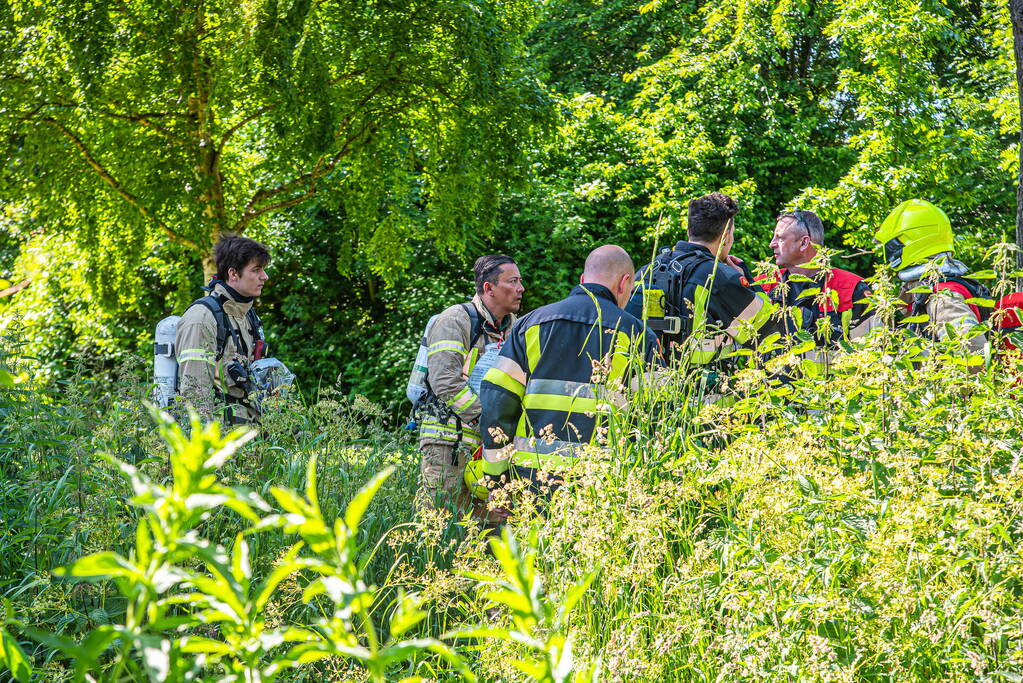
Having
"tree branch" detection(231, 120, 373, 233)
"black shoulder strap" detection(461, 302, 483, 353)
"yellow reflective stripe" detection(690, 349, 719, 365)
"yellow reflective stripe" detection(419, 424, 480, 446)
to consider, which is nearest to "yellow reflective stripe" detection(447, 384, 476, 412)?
"yellow reflective stripe" detection(419, 424, 480, 446)

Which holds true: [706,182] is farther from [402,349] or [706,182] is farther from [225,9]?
[225,9]

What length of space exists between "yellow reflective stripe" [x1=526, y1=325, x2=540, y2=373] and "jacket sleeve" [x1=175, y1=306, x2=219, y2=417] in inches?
72.1

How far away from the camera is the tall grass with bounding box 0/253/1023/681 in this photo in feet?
7.48

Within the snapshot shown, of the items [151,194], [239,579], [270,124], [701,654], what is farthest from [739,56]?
[239,579]

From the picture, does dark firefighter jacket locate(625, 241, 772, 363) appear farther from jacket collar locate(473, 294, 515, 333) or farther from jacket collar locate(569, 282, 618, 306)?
jacket collar locate(473, 294, 515, 333)

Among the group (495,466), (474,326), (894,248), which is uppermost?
(894,248)

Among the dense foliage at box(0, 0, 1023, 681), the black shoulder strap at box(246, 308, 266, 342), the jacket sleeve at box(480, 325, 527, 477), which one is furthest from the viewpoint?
the black shoulder strap at box(246, 308, 266, 342)

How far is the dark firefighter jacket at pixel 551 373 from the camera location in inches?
156

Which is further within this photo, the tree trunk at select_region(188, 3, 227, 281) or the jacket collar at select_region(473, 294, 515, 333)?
the tree trunk at select_region(188, 3, 227, 281)

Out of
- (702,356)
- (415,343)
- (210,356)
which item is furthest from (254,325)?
(415,343)

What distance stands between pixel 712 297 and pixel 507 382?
1102 mm

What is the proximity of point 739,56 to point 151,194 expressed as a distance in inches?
351

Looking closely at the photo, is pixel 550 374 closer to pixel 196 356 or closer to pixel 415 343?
pixel 196 356

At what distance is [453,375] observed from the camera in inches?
212
